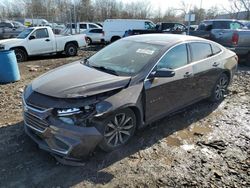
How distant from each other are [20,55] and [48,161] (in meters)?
9.48

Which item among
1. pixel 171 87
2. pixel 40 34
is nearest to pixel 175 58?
pixel 171 87

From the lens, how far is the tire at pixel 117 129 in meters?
3.48

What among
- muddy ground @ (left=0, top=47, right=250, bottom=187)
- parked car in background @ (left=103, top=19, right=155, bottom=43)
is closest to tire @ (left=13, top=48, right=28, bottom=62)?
muddy ground @ (left=0, top=47, right=250, bottom=187)

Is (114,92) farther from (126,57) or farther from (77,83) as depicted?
(126,57)

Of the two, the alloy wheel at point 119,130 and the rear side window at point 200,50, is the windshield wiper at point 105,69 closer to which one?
the alloy wheel at point 119,130

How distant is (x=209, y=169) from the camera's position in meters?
3.48

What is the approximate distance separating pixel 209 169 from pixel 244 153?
2.67ft

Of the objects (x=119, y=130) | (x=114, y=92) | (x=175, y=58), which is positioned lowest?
(x=119, y=130)

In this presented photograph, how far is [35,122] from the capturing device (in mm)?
3434

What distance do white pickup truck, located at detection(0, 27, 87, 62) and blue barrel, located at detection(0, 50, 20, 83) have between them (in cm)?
413

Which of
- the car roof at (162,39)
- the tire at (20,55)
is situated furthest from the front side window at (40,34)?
the car roof at (162,39)

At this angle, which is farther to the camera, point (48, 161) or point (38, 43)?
point (38, 43)

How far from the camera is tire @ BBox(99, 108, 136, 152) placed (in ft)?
11.4

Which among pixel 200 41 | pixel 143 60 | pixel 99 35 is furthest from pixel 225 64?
pixel 99 35
